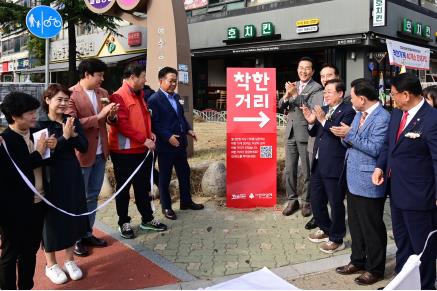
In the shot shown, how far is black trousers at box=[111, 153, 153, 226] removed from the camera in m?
4.90

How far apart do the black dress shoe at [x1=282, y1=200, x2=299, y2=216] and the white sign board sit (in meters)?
11.9

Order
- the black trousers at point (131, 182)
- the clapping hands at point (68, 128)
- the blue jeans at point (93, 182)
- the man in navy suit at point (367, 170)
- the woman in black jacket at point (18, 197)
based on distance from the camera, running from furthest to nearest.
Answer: the black trousers at point (131, 182), the blue jeans at point (93, 182), the man in navy suit at point (367, 170), the clapping hands at point (68, 128), the woman in black jacket at point (18, 197)

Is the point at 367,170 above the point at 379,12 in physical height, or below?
below

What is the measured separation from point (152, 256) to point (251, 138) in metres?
2.30

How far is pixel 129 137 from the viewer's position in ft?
15.8

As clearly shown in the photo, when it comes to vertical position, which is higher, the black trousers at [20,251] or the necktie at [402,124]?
the necktie at [402,124]

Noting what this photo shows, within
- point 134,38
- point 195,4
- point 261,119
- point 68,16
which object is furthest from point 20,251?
point 134,38

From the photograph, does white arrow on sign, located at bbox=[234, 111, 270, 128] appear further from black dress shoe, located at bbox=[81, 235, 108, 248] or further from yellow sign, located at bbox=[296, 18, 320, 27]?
yellow sign, located at bbox=[296, 18, 320, 27]

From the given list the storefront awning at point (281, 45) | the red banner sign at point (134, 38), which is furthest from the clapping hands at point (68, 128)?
the red banner sign at point (134, 38)

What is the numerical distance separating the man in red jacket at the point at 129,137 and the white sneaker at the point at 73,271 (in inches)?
41.9

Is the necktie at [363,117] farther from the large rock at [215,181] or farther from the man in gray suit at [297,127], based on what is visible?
the large rock at [215,181]

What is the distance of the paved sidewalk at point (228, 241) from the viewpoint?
172 inches

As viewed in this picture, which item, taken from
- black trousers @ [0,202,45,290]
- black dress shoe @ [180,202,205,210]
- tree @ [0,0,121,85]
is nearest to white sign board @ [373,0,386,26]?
tree @ [0,0,121,85]

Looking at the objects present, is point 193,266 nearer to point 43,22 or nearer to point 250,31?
point 43,22
